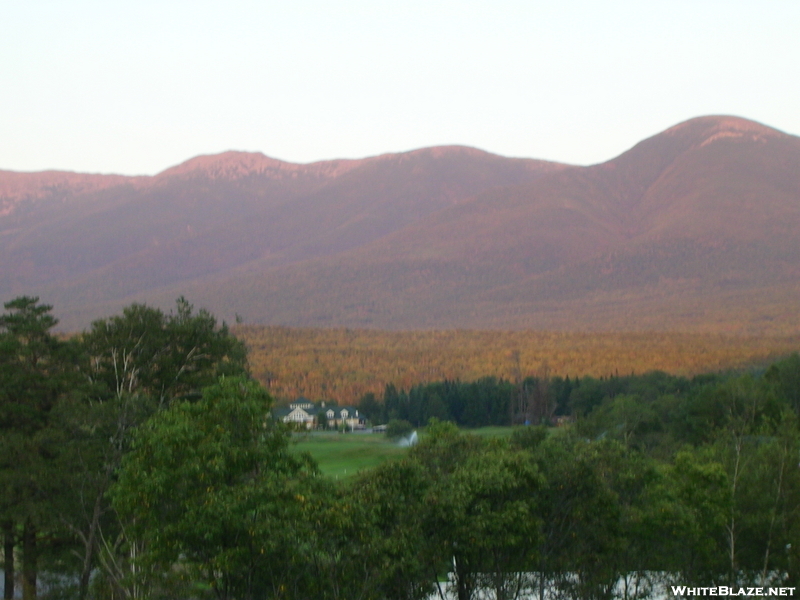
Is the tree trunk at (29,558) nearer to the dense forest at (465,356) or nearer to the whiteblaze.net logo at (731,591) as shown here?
the whiteblaze.net logo at (731,591)

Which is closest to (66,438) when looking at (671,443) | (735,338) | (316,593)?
(316,593)

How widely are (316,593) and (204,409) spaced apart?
12.5 feet

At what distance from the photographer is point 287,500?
1928 centimetres

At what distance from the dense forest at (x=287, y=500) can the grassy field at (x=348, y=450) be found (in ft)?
86.6

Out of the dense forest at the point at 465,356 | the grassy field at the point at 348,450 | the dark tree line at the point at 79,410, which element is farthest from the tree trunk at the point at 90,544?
the dense forest at the point at 465,356

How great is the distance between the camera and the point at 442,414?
92438mm

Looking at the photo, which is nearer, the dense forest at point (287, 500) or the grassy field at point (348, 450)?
the dense forest at point (287, 500)

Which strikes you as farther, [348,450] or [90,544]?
[348,450]

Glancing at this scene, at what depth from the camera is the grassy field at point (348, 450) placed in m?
61.4

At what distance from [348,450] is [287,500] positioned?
5056 centimetres

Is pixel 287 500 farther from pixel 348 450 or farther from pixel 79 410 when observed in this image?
pixel 348 450

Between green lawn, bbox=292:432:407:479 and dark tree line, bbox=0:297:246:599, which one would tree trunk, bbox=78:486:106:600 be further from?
green lawn, bbox=292:432:407:479

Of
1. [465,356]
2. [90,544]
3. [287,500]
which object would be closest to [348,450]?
[90,544]

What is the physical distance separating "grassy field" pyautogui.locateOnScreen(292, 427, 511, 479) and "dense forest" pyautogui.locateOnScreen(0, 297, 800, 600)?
2639cm
